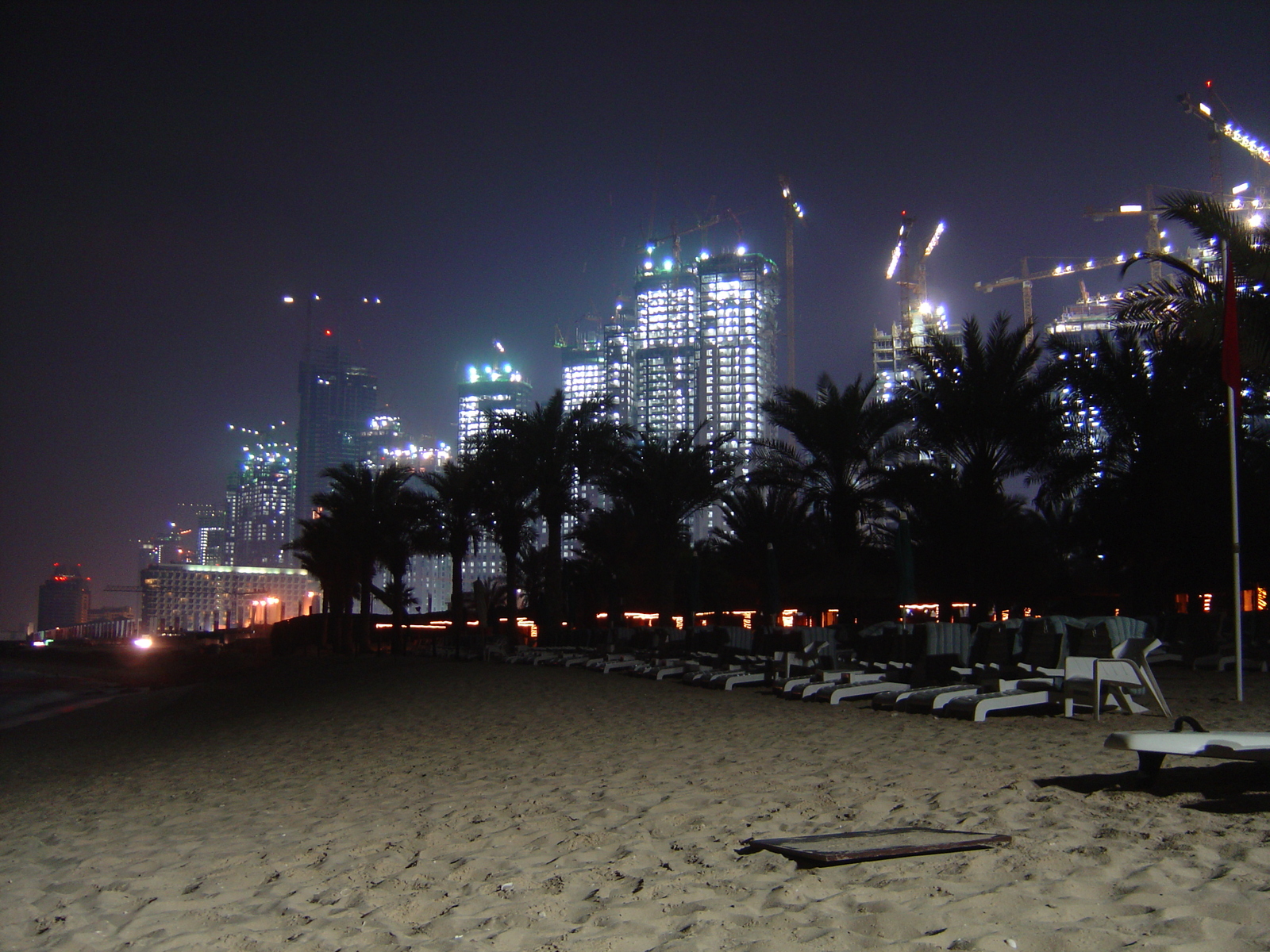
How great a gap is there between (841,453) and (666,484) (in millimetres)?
5637

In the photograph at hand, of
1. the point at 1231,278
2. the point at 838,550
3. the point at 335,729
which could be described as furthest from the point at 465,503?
the point at 1231,278

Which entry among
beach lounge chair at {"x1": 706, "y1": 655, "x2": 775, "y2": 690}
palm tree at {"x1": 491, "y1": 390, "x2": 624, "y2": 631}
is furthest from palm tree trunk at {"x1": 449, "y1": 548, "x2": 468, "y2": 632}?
beach lounge chair at {"x1": 706, "y1": 655, "x2": 775, "y2": 690}

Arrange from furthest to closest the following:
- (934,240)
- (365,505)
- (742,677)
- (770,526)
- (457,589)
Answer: (934,240) < (365,505) < (457,589) < (770,526) < (742,677)

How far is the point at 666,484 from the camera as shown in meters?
26.1

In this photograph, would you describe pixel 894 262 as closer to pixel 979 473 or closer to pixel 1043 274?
pixel 1043 274

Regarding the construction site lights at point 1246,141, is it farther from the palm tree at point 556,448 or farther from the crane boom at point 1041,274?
the palm tree at point 556,448

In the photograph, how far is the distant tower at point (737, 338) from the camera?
6855 inches

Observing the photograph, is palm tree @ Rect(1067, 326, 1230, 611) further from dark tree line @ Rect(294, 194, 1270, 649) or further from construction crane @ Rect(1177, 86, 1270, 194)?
construction crane @ Rect(1177, 86, 1270, 194)

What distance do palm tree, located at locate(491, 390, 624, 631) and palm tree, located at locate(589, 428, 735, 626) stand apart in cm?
60

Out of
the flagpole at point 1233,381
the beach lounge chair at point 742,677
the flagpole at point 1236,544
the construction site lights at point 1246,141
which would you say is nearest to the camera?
the flagpole at point 1236,544

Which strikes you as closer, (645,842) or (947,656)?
(645,842)

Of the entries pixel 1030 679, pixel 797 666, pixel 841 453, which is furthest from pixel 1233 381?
pixel 841 453

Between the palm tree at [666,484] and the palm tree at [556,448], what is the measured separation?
60 cm

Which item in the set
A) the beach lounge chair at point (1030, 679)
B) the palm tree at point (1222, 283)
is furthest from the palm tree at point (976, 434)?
the beach lounge chair at point (1030, 679)
